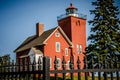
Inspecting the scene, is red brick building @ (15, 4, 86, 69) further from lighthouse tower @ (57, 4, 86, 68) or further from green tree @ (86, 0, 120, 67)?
green tree @ (86, 0, 120, 67)

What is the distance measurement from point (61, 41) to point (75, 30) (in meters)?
3.79

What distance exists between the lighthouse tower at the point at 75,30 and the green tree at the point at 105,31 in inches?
553

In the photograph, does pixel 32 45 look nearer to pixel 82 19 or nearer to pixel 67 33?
pixel 67 33

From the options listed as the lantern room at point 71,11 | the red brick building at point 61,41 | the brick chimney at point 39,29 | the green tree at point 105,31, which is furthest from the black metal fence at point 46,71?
the lantern room at point 71,11

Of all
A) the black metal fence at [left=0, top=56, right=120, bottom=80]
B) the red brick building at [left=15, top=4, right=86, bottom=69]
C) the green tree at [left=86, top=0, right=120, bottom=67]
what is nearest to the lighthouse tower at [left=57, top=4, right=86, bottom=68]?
the red brick building at [left=15, top=4, right=86, bottom=69]

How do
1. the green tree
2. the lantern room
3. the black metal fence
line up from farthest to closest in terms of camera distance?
the lantern room
the green tree
the black metal fence

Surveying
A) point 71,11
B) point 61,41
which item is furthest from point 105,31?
point 71,11

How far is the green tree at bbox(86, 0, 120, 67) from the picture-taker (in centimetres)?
2486

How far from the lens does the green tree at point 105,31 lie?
81.6 feet

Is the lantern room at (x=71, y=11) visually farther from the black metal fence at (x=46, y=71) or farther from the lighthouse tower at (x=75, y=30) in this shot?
the black metal fence at (x=46, y=71)

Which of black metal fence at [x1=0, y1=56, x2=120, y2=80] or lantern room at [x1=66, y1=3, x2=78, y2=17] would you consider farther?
lantern room at [x1=66, y1=3, x2=78, y2=17]

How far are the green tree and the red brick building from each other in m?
10.9

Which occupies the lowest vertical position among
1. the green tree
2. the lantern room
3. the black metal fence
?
the black metal fence

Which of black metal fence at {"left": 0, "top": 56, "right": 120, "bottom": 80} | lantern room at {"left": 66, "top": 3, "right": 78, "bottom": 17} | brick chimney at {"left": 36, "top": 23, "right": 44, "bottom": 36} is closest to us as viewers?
black metal fence at {"left": 0, "top": 56, "right": 120, "bottom": 80}
